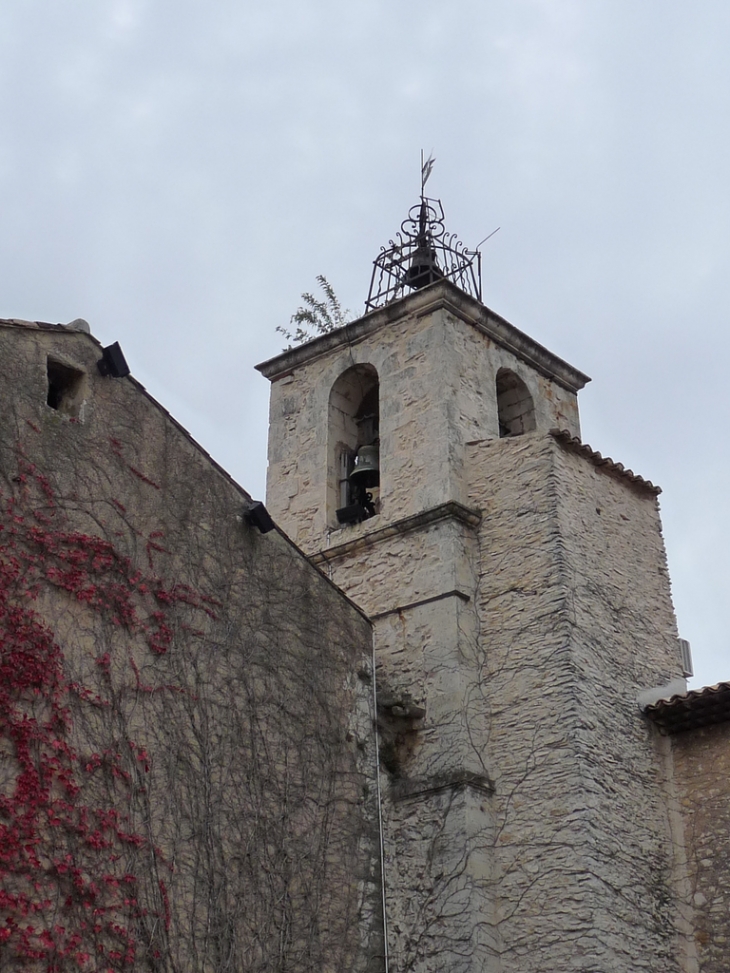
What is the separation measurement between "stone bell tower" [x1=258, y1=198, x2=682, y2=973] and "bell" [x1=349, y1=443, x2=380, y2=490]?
2 centimetres

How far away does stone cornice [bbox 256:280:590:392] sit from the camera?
12.4m

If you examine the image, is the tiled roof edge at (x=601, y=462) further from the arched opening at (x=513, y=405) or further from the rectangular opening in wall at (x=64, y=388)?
the rectangular opening in wall at (x=64, y=388)

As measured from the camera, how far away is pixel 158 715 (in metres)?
8.31

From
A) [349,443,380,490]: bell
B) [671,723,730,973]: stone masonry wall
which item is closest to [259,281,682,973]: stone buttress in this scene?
[349,443,380,490]: bell

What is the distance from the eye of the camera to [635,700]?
34.5 ft

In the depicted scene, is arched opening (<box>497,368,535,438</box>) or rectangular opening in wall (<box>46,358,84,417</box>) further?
arched opening (<box>497,368,535,438</box>)

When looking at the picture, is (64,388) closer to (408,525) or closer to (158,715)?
(158,715)

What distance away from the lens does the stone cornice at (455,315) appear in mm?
12359

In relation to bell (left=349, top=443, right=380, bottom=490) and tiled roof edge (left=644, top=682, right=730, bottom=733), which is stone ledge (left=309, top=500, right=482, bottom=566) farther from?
tiled roof edge (left=644, top=682, right=730, bottom=733)

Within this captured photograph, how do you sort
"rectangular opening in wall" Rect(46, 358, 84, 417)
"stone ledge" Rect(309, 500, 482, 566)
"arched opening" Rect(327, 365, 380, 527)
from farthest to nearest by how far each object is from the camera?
"arched opening" Rect(327, 365, 380, 527) → "stone ledge" Rect(309, 500, 482, 566) → "rectangular opening in wall" Rect(46, 358, 84, 417)

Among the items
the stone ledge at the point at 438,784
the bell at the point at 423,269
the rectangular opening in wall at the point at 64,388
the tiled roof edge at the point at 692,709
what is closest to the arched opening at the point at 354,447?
the bell at the point at 423,269

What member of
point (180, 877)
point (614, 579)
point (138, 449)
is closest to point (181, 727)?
point (180, 877)

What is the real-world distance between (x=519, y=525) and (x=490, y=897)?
2986 millimetres

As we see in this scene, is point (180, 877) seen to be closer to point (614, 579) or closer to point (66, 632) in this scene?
point (66, 632)
